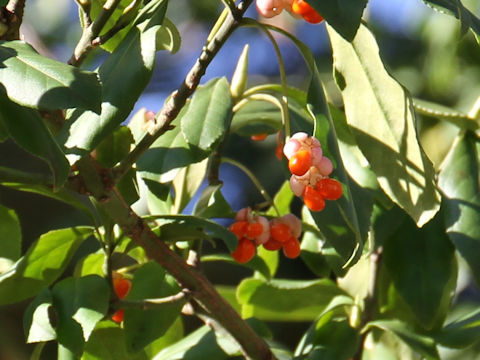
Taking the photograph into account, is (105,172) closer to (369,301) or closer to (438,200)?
(438,200)

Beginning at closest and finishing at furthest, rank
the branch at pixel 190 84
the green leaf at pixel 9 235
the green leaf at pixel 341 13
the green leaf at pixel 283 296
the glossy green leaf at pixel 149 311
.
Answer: the green leaf at pixel 341 13, the branch at pixel 190 84, the glossy green leaf at pixel 149 311, the green leaf at pixel 9 235, the green leaf at pixel 283 296

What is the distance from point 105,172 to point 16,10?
151 millimetres

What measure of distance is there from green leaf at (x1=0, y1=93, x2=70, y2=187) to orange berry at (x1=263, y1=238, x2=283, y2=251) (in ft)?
0.94

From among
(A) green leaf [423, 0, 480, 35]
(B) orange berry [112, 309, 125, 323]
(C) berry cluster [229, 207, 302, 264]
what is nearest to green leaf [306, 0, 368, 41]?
(A) green leaf [423, 0, 480, 35]

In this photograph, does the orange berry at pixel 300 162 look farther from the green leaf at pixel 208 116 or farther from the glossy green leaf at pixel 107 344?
the glossy green leaf at pixel 107 344

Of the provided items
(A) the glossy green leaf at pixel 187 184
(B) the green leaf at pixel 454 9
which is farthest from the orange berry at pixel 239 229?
(B) the green leaf at pixel 454 9

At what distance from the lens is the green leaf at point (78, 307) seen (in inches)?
31.8

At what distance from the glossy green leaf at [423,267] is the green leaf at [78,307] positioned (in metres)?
0.34

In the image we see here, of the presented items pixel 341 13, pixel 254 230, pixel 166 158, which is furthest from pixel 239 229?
pixel 341 13

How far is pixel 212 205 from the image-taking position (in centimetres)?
97

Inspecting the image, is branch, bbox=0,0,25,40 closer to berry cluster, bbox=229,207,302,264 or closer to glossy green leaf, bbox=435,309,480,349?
berry cluster, bbox=229,207,302,264

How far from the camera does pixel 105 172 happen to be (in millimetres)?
798

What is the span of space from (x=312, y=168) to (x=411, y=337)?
0.32m

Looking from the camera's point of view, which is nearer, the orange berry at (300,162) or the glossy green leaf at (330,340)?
the orange berry at (300,162)
